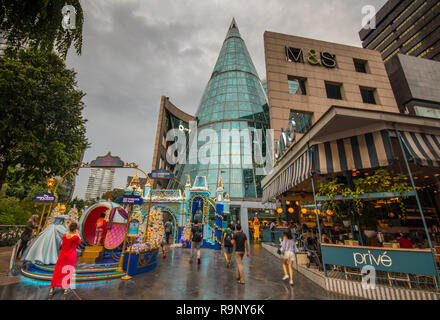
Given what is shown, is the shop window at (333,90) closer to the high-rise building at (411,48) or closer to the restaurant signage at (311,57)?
the restaurant signage at (311,57)

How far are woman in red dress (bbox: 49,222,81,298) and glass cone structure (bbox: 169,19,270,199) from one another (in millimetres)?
18328

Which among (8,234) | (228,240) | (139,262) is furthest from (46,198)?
(8,234)

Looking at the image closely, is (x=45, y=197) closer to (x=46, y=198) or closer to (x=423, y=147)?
(x=46, y=198)

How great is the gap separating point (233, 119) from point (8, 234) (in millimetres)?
26289

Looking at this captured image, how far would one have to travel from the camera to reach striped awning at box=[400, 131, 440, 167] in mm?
5258

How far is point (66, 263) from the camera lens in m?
4.67

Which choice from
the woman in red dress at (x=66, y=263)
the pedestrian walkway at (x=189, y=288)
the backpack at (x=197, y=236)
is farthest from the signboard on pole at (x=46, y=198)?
the backpack at (x=197, y=236)

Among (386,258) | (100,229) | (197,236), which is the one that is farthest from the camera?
(100,229)

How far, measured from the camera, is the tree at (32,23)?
14.1 ft

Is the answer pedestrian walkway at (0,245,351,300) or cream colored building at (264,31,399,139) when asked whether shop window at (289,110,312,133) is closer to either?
cream colored building at (264,31,399,139)

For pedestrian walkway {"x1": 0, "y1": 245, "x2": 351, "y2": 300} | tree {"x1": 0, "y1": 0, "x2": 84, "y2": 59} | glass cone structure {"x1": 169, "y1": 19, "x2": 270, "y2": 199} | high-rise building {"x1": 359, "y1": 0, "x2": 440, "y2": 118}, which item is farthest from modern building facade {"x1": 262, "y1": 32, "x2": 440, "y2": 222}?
glass cone structure {"x1": 169, "y1": 19, "x2": 270, "y2": 199}

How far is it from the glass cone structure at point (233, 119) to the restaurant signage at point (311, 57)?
1187 centimetres

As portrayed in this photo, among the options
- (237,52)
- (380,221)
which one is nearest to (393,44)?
(237,52)
